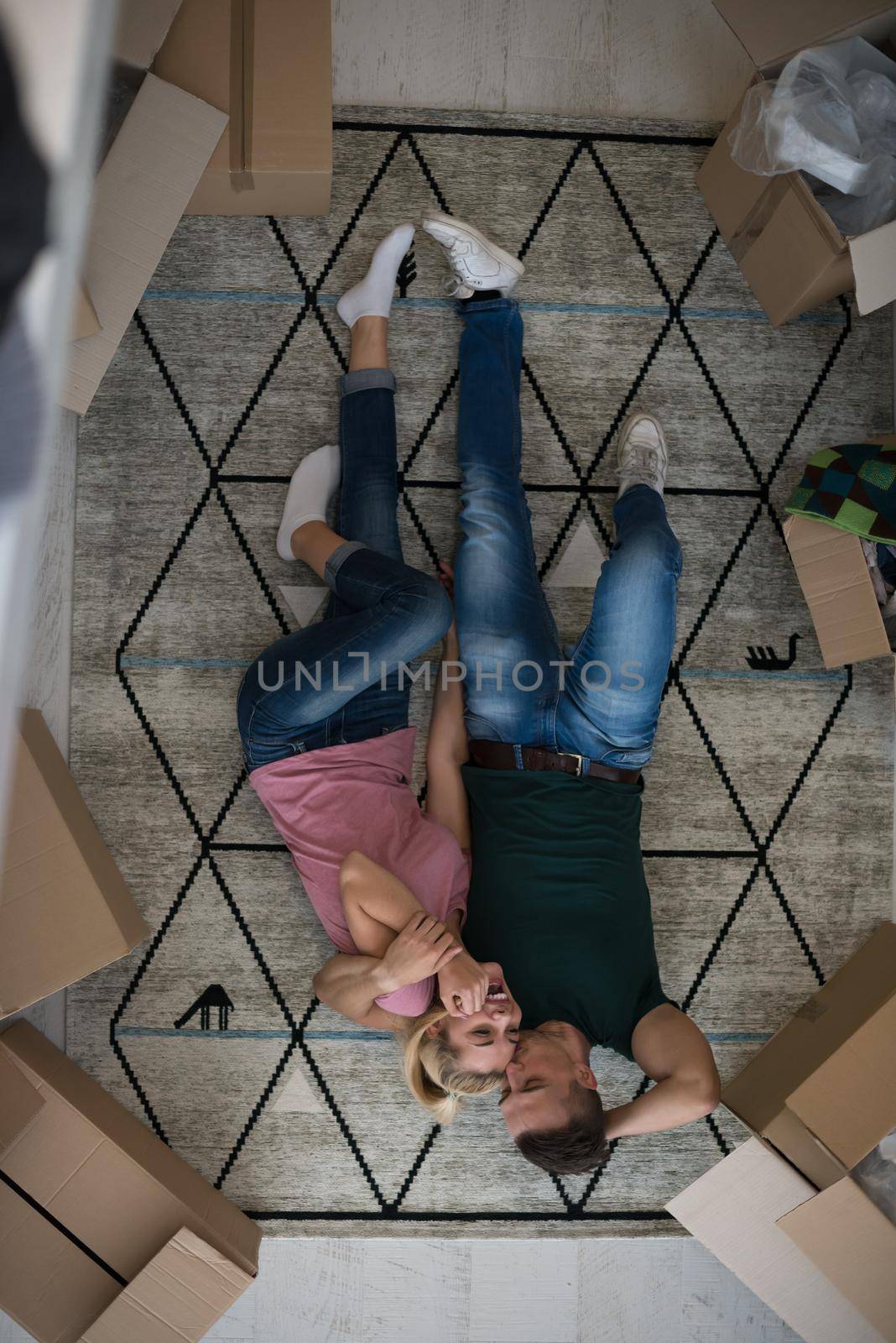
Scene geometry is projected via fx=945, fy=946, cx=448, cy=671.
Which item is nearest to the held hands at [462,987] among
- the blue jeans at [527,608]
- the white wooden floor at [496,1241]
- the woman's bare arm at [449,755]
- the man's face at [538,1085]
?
the man's face at [538,1085]

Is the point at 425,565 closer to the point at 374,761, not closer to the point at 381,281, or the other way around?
the point at 374,761

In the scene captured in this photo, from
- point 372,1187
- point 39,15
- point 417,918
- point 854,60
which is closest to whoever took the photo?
point 39,15

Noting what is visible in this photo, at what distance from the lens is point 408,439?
176 centimetres

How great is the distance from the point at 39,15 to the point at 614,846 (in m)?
1.38

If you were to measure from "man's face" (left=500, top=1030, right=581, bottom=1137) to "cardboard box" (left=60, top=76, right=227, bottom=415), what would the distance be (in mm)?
1227

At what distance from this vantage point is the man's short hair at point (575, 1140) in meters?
1.39

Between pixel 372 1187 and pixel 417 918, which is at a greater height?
pixel 417 918

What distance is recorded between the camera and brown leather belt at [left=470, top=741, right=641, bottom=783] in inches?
62.8

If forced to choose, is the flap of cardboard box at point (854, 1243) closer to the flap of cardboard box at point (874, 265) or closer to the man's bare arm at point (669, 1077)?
the man's bare arm at point (669, 1077)

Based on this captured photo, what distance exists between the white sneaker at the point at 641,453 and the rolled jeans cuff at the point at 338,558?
0.50 meters

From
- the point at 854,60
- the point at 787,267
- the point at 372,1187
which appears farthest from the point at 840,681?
the point at 372,1187

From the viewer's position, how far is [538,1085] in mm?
1403

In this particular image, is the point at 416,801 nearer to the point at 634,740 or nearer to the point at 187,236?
the point at 634,740

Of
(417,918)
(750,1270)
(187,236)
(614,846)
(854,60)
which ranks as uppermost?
(854,60)
